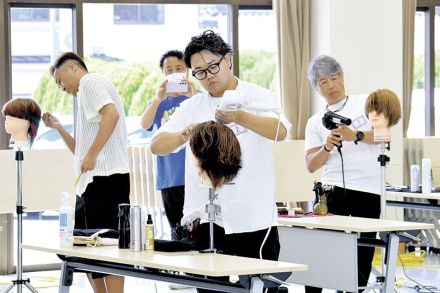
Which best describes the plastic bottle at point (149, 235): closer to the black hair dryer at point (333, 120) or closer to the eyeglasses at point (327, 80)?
the black hair dryer at point (333, 120)

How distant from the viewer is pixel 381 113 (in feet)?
16.9

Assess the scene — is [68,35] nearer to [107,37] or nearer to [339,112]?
[107,37]

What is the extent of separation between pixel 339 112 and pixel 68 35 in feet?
11.2

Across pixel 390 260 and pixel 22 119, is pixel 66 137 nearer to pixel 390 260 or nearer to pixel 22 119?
pixel 22 119

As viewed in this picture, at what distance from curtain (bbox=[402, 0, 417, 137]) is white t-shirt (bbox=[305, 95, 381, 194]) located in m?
3.33

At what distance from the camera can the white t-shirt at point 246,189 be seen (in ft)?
11.8

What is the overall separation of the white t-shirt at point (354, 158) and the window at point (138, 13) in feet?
10.5

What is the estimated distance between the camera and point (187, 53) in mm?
3742

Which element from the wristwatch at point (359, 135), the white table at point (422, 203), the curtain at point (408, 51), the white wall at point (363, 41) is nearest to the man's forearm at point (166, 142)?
the wristwatch at point (359, 135)

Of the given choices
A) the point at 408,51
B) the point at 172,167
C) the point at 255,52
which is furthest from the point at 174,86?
the point at 408,51

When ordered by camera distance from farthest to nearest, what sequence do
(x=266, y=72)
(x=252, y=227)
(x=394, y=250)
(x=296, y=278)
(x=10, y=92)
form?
(x=266, y=72) → (x=10, y=92) → (x=296, y=278) → (x=394, y=250) → (x=252, y=227)

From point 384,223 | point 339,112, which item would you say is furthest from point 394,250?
point 339,112

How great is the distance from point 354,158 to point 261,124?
1.66m

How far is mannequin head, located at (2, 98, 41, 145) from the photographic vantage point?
5605mm
